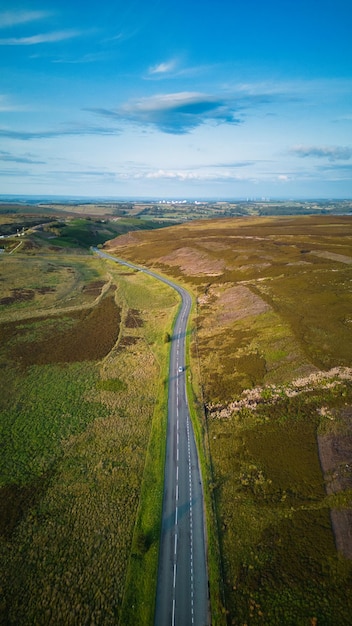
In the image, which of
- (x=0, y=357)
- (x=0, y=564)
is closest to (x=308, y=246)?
Answer: (x=0, y=357)

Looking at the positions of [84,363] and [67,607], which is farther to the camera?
[84,363]

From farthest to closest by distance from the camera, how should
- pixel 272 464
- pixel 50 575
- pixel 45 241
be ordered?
pixel 45 241 < pixel 272 464 < pixel 50 575

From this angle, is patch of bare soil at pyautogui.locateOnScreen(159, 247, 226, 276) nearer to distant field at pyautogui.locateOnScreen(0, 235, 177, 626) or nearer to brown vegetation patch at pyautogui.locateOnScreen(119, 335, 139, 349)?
distant field at pyautogui.locateOnScreen(0, 235, 177, 626)

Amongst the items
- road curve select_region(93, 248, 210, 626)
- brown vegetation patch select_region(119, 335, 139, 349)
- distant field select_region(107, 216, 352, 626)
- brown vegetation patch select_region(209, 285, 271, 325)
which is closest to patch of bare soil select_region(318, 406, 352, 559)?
distant field select_region(107, 216, 352, 626)

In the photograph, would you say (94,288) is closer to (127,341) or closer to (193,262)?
(193,262)

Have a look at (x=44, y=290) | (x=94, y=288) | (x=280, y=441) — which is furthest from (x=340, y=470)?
(x=44, y=290)

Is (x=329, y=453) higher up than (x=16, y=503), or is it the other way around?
(x=329, y=453)

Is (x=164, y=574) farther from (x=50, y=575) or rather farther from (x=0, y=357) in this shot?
(x=0, y=357)
